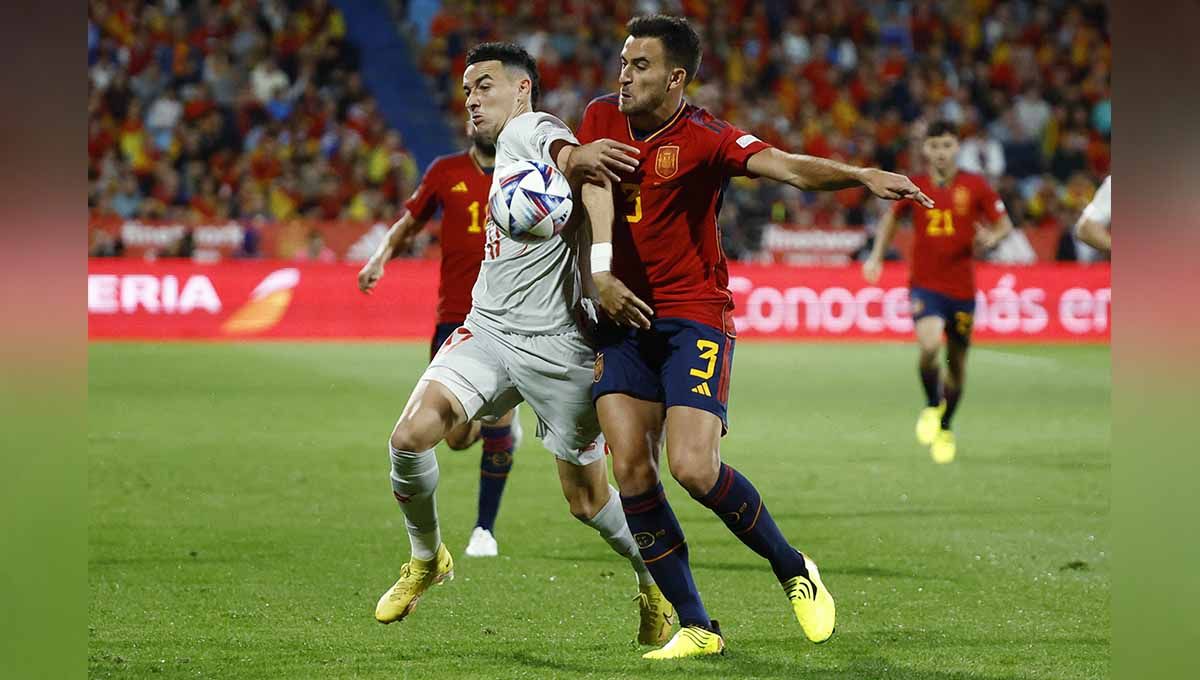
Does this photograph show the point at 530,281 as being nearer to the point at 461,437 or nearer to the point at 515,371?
the point at 515,371

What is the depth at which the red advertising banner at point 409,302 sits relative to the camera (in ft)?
64.8

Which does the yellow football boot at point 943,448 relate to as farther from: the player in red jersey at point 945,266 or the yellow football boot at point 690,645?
the yellow football boot at point 690,645

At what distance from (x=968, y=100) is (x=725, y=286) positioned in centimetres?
2272

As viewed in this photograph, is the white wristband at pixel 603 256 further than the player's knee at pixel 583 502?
No

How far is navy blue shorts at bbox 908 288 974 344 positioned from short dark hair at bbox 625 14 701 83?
7064 mm

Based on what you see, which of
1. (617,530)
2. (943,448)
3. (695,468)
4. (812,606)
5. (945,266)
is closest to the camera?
(695,468)

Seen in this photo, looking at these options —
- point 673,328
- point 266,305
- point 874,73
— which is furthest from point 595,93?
point 673,328

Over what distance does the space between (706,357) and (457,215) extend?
3.12 metres

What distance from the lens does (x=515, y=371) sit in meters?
5.38

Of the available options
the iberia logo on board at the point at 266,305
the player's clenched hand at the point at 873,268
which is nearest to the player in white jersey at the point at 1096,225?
the player's clenched hand at the point at 873,268

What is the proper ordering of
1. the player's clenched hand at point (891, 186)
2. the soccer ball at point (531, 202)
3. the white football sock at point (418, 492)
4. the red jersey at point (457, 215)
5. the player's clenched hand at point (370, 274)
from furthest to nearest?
the red jersey at point (457, 215), the player's clenched hand at point (370, 274), the white football sock at point (418, 492), the soccer ball at point (531, 202), the player's clenched hand at point (891, 186)

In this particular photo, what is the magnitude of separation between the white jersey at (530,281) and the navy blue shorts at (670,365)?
31cm
